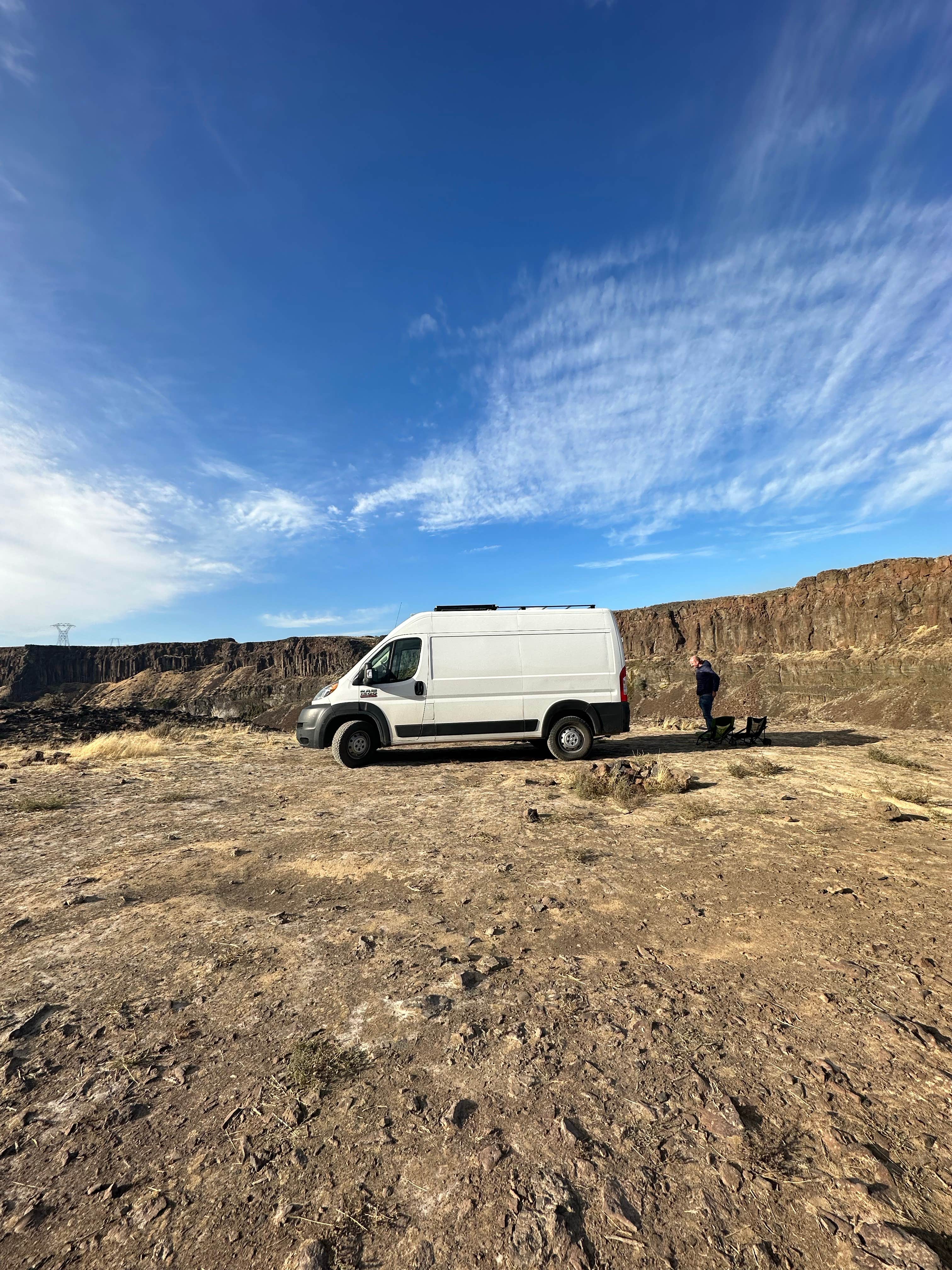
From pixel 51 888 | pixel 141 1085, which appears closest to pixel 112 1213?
pixel 141 1085

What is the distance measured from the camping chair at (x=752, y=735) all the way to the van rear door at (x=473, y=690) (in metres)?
4.82

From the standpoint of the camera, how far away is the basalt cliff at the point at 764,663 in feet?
94.4

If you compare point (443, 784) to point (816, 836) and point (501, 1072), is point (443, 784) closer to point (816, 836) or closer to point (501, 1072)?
point (816, 836)

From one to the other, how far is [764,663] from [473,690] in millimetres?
33661

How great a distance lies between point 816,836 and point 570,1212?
480 centimetres

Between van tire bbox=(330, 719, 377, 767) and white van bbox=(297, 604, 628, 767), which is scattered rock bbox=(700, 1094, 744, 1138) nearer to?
white van bbox=(297, 604, 628, 767)

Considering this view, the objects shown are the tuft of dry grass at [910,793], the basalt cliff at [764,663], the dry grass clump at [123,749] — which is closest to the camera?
the tuft of dry grass at [910,793]

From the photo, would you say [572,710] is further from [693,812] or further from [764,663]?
[764,663]

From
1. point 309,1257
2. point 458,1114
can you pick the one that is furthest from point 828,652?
point 309,1257

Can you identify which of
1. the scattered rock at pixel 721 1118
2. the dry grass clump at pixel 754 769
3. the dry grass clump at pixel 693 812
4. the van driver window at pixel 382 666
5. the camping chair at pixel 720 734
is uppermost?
the van driver window at pixel 382 666

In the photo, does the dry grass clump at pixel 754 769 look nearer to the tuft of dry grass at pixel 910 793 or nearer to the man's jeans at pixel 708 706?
the tuft of dry grass at pixel 910 793

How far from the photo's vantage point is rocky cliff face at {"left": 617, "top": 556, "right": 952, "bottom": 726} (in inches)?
1085

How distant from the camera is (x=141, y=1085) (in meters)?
2.33

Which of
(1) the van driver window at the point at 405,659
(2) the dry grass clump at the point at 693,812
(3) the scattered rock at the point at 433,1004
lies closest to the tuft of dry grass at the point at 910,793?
(2) the dry grass clump at the point at 693,812
